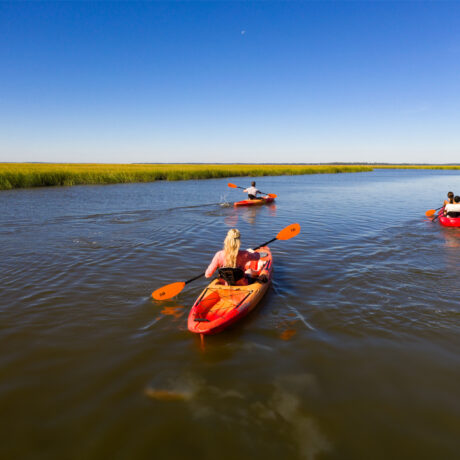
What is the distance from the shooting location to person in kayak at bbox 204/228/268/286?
6.08m

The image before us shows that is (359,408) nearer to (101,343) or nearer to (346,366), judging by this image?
(346,366)

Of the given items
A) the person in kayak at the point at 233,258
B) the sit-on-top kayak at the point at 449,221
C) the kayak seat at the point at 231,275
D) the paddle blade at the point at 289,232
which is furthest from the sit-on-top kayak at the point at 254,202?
the kayak seat at the point at 231,275

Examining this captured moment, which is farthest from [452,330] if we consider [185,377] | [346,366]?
[185,377]

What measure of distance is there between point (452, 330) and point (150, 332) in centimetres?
541

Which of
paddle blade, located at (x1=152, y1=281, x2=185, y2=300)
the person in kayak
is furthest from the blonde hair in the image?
paddle blade, located at (x1=152, y1=281, x2=185, y2=300)

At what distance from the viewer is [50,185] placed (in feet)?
104

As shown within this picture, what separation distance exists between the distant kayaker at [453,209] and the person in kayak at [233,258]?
1130 centimetres

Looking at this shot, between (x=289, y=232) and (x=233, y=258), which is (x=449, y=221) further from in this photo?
(x=233, y=258)

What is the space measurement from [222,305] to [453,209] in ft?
41.8

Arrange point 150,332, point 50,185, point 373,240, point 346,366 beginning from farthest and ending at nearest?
point 50,185
point 373,240
point 150,332
point 346,366

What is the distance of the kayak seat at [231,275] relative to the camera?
6138 millimetres

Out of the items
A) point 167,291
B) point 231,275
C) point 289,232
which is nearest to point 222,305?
point 231,275

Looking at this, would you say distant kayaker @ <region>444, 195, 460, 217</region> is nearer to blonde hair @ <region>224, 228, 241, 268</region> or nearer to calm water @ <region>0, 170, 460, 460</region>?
calm water @ <region>0, 170, 460, 460</region>

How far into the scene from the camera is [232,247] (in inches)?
240
